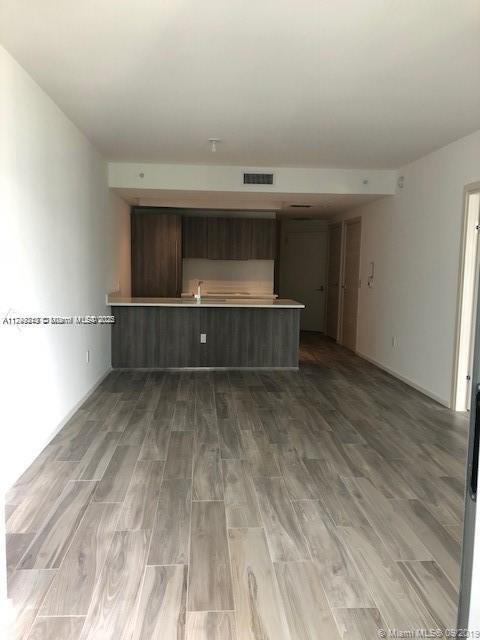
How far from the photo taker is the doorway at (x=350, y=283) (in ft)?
26.0

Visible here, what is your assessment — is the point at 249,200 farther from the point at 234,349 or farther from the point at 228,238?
the point at 234,349

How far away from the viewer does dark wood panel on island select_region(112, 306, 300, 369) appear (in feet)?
21.1

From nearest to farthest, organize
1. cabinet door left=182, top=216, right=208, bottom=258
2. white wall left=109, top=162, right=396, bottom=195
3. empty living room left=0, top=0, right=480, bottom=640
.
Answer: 1. empty living room left=0, top=0, right=480, bottom=640
2. white wall left=109, top=162, right=396, bottom=195
3. cabinet door left=182, top=216, right=208, bottom=258

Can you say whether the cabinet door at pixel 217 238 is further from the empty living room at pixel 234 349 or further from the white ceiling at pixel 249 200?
the empty living room at pixel 234 349

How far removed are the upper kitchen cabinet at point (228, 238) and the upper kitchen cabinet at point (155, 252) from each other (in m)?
0.33

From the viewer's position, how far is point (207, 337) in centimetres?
654

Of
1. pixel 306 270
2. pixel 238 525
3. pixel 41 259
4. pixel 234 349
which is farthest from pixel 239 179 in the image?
pixel 238 525

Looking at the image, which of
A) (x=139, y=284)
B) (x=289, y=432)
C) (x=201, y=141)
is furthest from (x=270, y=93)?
(x=139, y=284)

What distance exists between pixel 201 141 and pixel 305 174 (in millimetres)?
1816

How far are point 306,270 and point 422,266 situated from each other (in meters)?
4.79

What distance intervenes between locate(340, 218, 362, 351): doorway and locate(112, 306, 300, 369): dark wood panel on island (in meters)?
1.73

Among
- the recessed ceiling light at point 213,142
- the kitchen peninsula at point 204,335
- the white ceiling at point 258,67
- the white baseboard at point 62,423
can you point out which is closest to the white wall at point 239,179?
the recessed ceiling light at point 213,142

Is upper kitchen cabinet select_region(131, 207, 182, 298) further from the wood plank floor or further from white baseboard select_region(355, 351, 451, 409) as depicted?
the wood plank floor

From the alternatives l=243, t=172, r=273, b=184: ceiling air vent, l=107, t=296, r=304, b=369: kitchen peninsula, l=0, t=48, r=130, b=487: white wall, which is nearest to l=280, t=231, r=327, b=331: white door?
l=107, t=296, r=304, b=369: kitchen peninsula
